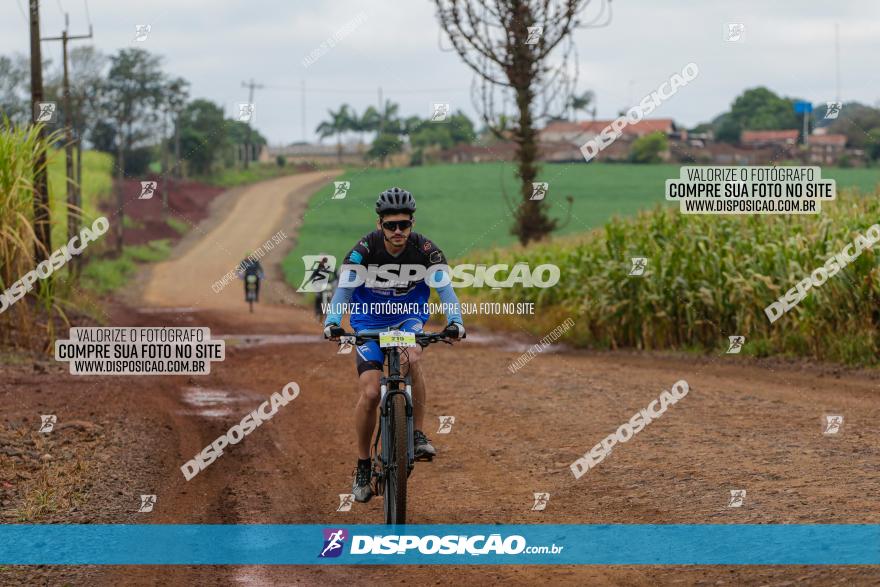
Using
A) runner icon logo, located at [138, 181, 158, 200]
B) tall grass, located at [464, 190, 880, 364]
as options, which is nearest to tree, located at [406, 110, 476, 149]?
tall grass, located at [464, 190, 880, 364]

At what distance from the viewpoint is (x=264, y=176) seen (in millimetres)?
109500

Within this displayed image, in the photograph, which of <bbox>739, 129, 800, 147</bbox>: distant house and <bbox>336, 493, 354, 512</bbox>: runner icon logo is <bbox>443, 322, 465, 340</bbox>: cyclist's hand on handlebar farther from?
<bbox>739, 129, 800, 147</bbox>: distant house

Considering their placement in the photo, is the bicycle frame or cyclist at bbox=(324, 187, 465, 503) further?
cyclist at bbox=(324, 187, 465, 503)

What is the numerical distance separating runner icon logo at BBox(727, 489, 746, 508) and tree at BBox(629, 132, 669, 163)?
80.9 metres

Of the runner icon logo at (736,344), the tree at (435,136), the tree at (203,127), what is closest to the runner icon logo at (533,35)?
the runner icon logo at (736,344)

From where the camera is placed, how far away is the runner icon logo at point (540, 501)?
9.33 metres

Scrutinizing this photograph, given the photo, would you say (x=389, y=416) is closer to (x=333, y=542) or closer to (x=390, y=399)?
(x=390, y=399)

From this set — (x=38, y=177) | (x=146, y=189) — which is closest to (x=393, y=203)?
(x=38, y=177)

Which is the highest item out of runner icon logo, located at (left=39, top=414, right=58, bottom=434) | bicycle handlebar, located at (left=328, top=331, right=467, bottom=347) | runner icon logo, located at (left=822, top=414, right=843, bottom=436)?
bicycle handlebar, located at (left=328, top=331, right=467, bottom=347)

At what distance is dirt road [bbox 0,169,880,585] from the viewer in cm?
767

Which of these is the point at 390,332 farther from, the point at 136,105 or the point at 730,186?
the point at 136,105

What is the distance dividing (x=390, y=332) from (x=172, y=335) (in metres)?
14.0

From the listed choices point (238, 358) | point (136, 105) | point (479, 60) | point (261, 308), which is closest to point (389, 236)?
point (238, 358)

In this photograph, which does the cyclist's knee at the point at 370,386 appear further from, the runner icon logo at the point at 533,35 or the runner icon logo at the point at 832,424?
the runner icon logo at the point at 533,35
